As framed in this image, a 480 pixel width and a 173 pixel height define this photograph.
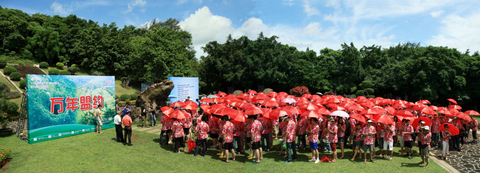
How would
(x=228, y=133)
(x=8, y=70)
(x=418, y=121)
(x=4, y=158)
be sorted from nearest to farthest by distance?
(x=4, y=158) < (x=228, y=133) < (x=418, y=121) < (x=8, y=70)

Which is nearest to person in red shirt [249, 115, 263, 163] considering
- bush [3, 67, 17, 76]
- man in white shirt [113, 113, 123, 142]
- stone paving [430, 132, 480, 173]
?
man in white shirt [113, 113, 123, 142]

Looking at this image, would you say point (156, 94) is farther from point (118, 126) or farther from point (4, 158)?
point (4, 158)

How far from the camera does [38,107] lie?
10961 millimetres

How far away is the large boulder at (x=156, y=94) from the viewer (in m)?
16.5

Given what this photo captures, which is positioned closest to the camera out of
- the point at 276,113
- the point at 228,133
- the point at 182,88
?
the point at 228,133

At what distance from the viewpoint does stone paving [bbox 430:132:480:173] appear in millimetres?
8881

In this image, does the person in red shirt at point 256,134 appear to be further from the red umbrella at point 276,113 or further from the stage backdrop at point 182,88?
the stage backdrop at point 182,88

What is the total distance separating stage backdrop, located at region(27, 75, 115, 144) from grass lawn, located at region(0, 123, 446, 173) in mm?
977

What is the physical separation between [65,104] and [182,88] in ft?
28.2

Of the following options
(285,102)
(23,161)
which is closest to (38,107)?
(23,161)

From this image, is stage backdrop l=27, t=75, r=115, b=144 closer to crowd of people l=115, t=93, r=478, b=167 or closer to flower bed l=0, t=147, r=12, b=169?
flower bed l=0, t=147, r=12, b=169

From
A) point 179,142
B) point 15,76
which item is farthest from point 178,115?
point 15,76

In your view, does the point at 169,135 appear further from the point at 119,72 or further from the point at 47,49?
the point at 47,49

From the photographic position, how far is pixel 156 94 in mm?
16984
